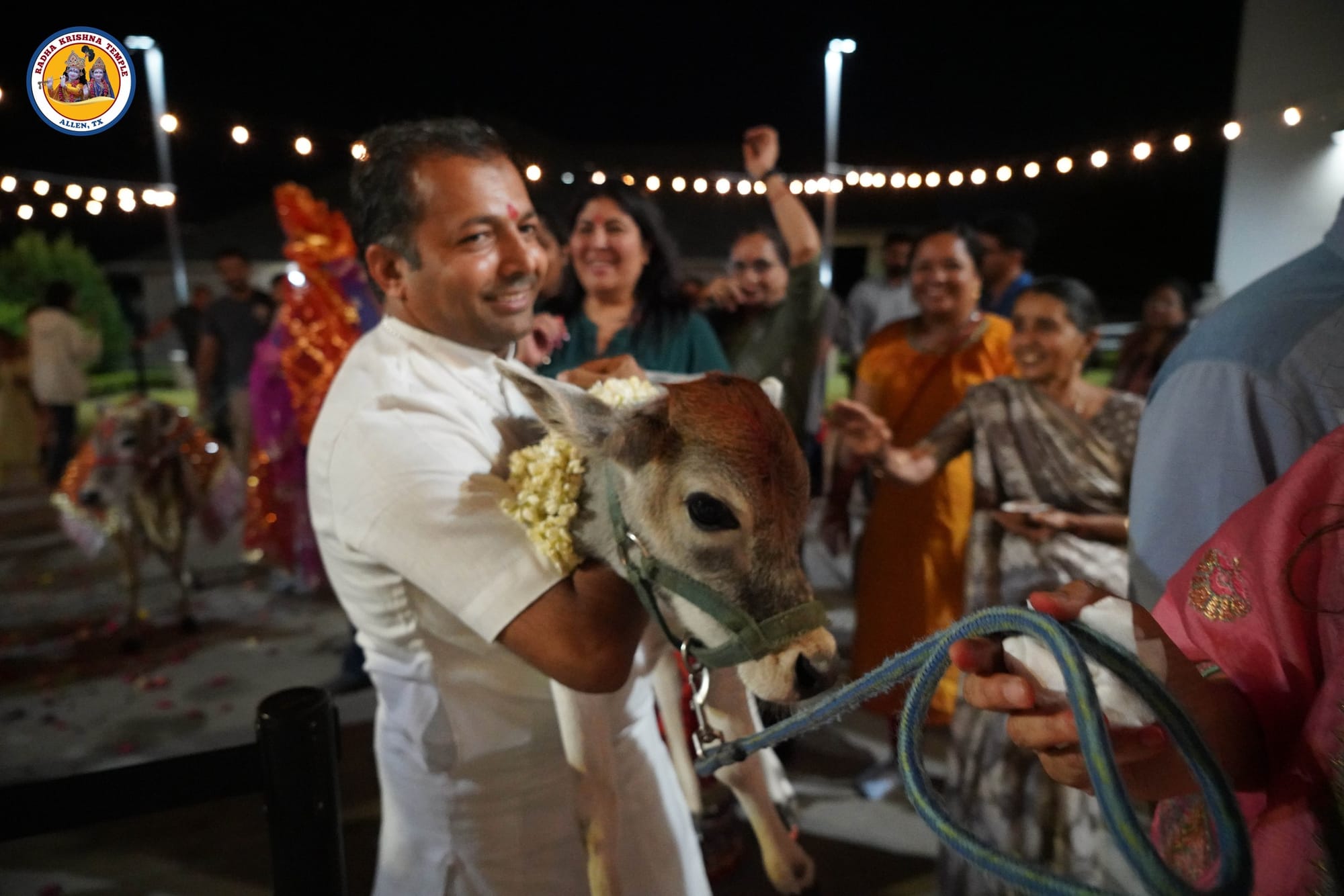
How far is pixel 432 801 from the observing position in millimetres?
1429

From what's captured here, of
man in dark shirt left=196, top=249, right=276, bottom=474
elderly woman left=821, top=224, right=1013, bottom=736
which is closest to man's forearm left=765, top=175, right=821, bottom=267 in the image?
elderly woman left=821, top=224, right=1013, bottom=736

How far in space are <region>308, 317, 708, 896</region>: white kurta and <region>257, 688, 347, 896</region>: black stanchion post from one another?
0.11m

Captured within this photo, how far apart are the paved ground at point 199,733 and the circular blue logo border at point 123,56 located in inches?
56.4

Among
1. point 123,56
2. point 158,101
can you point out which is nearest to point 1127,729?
point 123,56

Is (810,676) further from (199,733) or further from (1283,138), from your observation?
(199,733)

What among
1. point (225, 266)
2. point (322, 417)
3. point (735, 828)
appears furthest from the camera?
point (225, 266)

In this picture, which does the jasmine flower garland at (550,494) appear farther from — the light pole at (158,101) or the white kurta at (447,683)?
the light pole at (158,101)

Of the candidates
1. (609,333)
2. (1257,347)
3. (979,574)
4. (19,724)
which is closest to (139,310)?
(19,724)

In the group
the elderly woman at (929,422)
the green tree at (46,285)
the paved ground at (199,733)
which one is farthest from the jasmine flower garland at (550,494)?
the green tree at (46,285)

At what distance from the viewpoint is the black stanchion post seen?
53.9 inches

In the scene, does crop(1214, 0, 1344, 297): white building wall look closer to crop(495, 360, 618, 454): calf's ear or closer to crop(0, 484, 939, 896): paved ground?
crop(495, 360, 618, 454): calf's ear

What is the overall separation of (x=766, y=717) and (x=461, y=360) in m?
0.95

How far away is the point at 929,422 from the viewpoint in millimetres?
3176

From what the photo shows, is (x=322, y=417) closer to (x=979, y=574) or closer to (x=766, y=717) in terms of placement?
(x=766, y=717)
